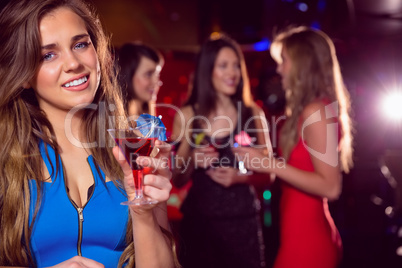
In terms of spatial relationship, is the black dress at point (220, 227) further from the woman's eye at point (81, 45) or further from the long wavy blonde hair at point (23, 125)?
the woman's eye at point (81, 45)

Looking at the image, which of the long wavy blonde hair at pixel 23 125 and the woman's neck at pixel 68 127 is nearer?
the long wavy blonde hair at pixel 23 125

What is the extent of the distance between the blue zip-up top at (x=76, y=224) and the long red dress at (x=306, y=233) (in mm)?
1272

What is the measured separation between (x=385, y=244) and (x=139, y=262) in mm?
5179

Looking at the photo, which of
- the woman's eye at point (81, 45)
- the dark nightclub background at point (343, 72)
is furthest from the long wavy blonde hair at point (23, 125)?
the dark nightclub background at point (343, 72)

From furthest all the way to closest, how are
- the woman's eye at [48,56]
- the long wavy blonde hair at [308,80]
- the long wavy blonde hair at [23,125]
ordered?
1. the long wavy blonde hair at [308,80]
2. the woman's eye at [48,56]
3. the long wavy blonde hair at [23,125]

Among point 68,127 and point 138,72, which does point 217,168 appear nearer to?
point 138,72

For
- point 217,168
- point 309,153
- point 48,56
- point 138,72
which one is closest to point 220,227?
point 217,168

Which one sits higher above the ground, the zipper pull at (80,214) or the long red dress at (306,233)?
the zipper pull at (80,214)

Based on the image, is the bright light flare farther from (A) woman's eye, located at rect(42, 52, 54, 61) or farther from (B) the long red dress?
(A) woman's eye, located at rect(42, 52, 54, 61)

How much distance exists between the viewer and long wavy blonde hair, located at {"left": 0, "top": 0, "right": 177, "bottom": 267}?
1.55 metres

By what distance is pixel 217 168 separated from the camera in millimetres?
3010

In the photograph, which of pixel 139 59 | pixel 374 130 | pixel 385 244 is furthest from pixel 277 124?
pixel 139 59

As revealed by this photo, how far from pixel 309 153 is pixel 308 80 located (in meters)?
0.49

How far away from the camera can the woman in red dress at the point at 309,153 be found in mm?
2588
